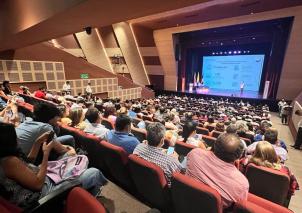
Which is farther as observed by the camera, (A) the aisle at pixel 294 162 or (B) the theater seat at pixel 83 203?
(A) the aisle at pixel 294 162

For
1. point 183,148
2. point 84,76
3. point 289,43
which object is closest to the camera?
point 183,148

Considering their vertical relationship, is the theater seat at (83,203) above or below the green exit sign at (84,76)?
below

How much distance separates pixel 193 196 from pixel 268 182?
3.47 ft

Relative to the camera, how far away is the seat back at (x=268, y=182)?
190 cm

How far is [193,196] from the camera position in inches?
57.0

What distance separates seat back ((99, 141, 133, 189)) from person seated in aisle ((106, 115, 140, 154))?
243mm

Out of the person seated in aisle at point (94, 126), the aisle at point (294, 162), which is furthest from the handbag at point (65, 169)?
the aisle at point (294, 162)

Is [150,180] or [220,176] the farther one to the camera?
[150,180]

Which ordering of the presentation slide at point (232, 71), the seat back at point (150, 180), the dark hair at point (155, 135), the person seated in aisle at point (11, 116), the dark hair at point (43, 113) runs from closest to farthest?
the seat back at point (150, 180), the dark hair at point (155, 135), the dark hair at point (43, 113), the person seated in aisle at point (11, 116), the presentation slide at point (232, 71)

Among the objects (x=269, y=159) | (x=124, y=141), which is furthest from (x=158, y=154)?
(x=269, y=159)

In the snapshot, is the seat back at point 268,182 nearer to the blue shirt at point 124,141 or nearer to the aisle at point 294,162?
the aisle at point 294,162

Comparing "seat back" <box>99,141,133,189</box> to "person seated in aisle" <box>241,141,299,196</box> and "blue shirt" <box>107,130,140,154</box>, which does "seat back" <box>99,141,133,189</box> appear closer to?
"blue shirt" <box>107,130,140,154</box>

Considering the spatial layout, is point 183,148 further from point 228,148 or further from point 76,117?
point 76,117

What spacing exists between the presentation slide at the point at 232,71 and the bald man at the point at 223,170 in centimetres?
1495
